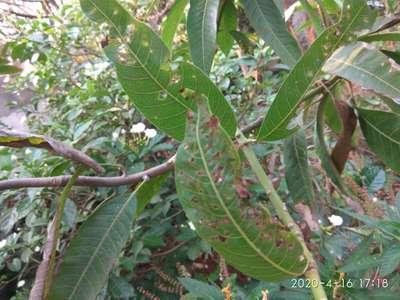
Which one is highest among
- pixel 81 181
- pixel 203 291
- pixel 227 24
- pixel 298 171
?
pixel 227 24

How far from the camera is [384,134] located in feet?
1.94

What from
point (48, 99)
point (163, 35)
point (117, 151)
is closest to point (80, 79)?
point (48, 99)

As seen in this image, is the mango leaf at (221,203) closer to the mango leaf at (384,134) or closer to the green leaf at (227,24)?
the mango leaf at (384,134)

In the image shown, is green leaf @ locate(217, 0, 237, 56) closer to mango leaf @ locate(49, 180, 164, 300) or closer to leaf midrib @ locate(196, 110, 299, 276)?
mango leaf @ locate(49, 180, 164, 300)

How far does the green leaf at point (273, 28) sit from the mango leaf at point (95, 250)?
284 mm

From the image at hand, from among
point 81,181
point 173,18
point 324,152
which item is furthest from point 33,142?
point 324,152

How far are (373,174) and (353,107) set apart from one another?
676 millimetres

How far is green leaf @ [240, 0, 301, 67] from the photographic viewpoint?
0.58m

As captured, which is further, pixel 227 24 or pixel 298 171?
pixel 227 24

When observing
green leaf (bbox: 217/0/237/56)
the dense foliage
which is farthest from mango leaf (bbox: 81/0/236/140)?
green leaf (bbox: 217/0/237/56)

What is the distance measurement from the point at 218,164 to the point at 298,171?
0.40 m

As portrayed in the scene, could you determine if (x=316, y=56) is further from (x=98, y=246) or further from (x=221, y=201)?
(x=98, y=246)

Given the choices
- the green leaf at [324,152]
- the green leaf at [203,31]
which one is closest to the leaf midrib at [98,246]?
the green leaf at [203,31]

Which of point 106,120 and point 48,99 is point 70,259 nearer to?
point 106,120
